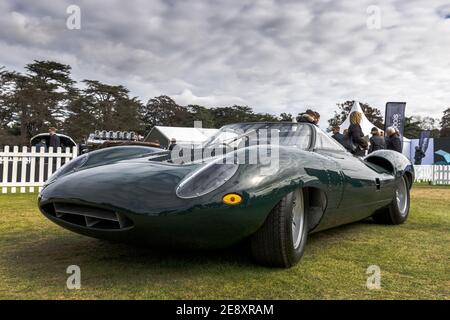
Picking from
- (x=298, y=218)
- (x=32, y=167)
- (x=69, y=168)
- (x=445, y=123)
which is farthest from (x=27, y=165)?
(x=445, y=123)

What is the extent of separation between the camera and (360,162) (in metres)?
4.11

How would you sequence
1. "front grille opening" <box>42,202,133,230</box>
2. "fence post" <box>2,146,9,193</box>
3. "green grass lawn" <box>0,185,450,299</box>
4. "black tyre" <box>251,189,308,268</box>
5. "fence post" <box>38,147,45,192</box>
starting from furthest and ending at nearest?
"fence post" <box>38,147,45,192</box>, "fence post" <box>2,146,9,193</box>, "black tyre" <box>251,189,308,268</box>, "front grille opening" <box>42,202,133,230</box>, "green grass lawn" <box>0,185,450,299</box>

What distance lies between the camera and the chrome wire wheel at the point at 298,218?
2.91m

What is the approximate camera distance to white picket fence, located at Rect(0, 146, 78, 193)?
8391mm

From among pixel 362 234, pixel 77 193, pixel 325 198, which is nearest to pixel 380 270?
pixel 325 198

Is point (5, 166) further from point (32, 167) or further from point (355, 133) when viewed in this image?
point (355, 133)

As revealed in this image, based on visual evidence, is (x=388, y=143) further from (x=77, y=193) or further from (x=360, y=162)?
(x=77, y=193)

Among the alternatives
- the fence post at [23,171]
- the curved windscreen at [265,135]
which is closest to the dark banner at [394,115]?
the fence post at [23,171]

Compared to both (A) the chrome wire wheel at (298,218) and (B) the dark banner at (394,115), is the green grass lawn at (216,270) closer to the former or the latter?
(A) the chrome wire wheel at (298,218)

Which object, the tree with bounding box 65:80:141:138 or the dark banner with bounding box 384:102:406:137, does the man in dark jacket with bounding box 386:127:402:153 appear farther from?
the tree with bounding box 65:80:141:138

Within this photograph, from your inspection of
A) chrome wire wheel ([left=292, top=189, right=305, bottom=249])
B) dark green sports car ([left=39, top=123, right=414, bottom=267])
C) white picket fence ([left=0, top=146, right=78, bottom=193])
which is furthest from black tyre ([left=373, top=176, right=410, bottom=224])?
white picket fence ([left=0, top=146, right=78, bottom=193])

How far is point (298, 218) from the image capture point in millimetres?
2992
